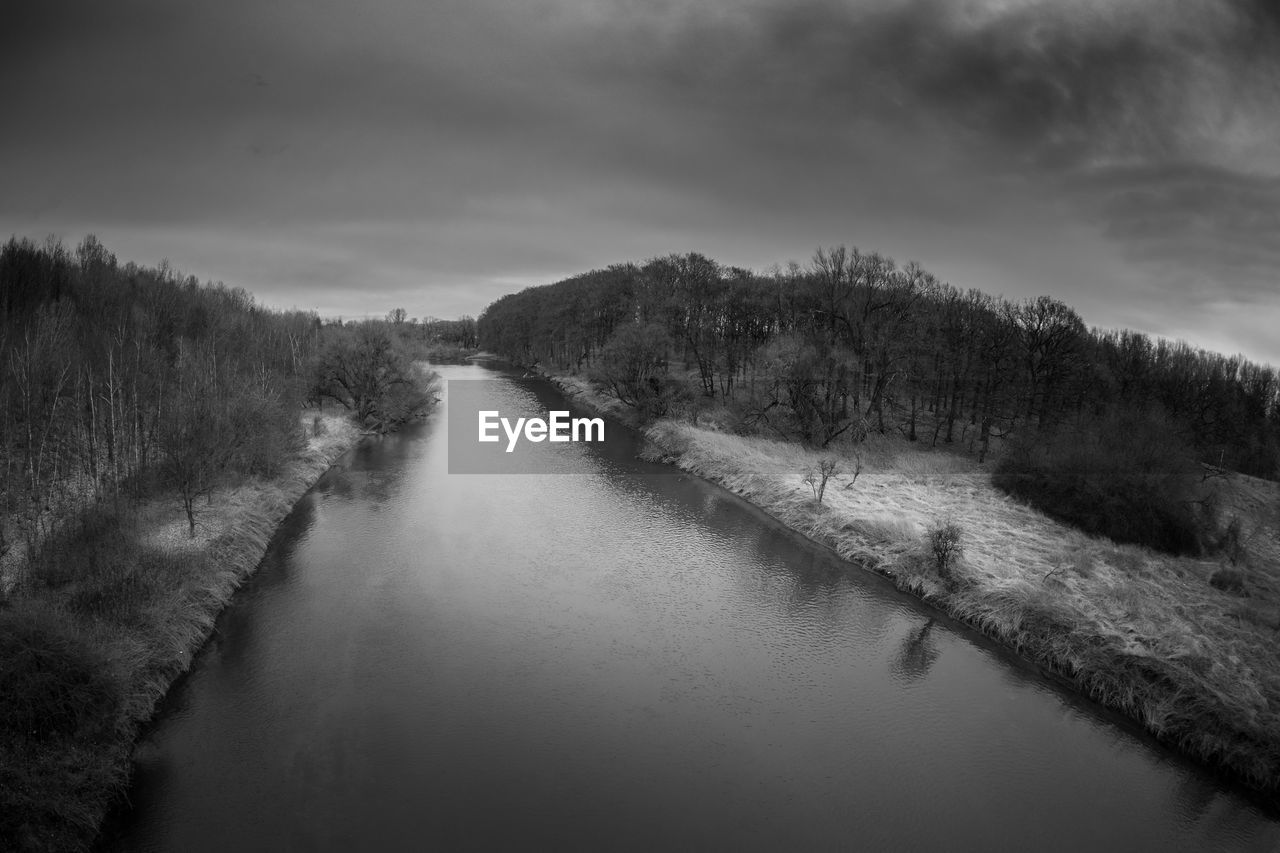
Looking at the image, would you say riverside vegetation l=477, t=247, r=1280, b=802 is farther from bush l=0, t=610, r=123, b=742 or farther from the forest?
bush l=0, t=610, r=123, b=742

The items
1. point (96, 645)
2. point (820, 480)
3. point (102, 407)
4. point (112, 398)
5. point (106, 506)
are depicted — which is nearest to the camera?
point (96, 645)

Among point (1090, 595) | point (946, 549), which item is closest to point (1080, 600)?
point (1090, 595)

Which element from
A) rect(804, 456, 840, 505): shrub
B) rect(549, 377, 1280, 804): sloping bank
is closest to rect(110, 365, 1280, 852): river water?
rect(549, 377, 1280, 804): sloping bank

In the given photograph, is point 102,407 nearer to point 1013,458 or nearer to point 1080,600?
point 1080,600

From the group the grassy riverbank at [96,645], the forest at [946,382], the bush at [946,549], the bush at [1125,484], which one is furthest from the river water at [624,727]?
the forest at [946,382]

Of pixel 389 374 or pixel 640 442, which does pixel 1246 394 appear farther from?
pixel 389 374

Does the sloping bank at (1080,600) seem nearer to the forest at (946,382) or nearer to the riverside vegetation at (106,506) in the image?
the forest at (946,382)
